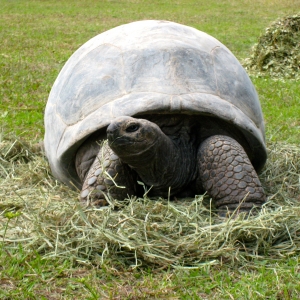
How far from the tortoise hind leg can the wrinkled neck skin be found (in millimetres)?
88

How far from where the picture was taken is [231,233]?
296cm

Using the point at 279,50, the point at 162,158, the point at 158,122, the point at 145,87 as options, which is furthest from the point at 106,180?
the point at 279,50

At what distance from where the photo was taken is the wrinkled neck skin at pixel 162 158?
10.3ft

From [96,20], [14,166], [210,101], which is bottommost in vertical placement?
[96,20]

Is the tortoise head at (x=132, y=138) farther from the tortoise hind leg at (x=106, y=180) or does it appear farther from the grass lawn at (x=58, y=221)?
the grass lawn at (x=58, y=221)

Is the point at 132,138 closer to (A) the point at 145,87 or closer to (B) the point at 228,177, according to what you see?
(A) the point at 145,87

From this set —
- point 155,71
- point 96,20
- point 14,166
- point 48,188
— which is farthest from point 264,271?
point 96,20

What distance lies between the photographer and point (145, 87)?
3441mm

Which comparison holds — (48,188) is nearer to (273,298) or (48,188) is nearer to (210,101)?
(210,101)

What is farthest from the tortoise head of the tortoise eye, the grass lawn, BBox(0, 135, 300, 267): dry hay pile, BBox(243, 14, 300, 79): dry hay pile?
BBox(243, 14, 300, 79): dry hay pile

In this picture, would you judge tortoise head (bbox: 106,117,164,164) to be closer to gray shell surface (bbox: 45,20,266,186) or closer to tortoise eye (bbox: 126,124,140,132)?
tortoise eye (bbox: 126,124,140,132)

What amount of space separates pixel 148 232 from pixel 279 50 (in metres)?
6.54

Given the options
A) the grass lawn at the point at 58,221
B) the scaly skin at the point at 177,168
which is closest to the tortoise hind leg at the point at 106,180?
the scaly skin at the point at 177,168

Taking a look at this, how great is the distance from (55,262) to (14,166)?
170 centimetres
